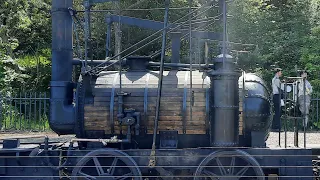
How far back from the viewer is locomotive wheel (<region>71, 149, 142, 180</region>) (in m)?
7.89

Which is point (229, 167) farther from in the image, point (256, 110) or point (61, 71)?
point (61, 71)

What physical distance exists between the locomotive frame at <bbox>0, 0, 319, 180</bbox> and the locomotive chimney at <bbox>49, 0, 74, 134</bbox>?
0.06 feet

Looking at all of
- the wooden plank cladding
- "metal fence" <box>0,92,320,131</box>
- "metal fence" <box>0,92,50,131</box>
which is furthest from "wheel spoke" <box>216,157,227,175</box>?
"metal fence" <box>0,92,50,131</box>

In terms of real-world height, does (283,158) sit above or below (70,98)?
below

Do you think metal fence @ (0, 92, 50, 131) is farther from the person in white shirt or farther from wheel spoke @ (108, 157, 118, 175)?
wheel spoke @ (108, 157, 118, 175)

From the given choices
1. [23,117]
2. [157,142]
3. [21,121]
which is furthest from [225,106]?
[23,117]

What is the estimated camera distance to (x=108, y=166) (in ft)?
26.5

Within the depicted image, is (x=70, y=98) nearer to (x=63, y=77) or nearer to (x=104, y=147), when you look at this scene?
(x=63, y=77)

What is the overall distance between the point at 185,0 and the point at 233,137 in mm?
12334

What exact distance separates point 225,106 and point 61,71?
115 inches

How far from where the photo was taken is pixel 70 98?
869 cm

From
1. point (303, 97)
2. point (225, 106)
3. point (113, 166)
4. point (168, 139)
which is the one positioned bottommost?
point (113, 166)

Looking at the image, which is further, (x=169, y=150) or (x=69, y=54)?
(x=69, y=54)

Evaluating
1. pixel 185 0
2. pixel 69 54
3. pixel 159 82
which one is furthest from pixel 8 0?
pixel 159 82
